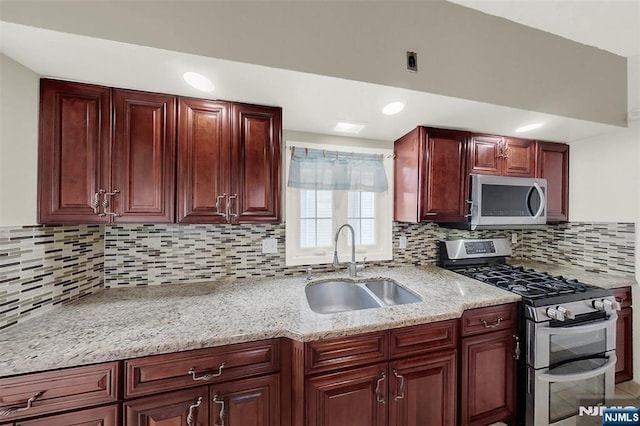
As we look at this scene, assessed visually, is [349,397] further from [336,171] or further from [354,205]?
[336,171]

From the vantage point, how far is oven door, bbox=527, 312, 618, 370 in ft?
4.91

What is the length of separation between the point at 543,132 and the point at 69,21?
9.98 feet

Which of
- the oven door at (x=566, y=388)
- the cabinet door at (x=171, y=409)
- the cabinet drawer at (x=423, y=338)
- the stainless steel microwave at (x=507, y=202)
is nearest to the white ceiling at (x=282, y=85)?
the stainless steel microwave at (x=507, y=202)

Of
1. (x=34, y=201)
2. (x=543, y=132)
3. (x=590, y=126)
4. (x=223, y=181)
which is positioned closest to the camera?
(x=34, y=201)

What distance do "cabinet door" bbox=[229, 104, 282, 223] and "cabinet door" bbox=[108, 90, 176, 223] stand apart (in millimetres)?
346

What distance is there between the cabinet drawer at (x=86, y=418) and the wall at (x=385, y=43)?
147 centimetres

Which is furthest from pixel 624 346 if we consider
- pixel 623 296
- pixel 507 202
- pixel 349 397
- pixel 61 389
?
pixel 61 389

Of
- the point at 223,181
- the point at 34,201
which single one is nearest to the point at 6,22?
the point at 34,201

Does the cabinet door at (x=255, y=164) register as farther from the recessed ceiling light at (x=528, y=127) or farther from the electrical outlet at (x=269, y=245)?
the recessed ceiling light at (x=528, y=127)

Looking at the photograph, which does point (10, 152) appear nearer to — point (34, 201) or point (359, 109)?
point (34, 201)

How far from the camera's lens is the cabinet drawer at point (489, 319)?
1466 mm

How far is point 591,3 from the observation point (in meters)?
1.43

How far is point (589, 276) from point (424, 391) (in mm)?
1934

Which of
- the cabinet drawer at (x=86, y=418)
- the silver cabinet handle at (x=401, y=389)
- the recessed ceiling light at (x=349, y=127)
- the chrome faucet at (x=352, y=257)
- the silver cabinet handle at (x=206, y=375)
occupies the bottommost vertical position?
the silver cabinet handle at (x=401, y=389)
